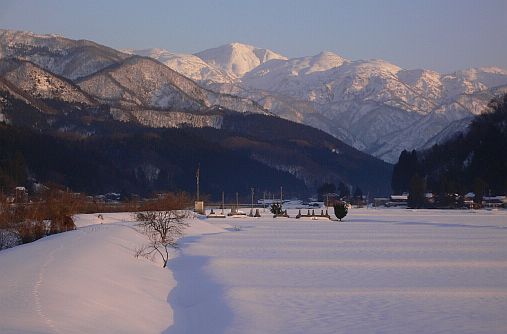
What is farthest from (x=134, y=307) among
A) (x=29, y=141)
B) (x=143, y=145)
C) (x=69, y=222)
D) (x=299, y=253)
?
(x=143, y=145)

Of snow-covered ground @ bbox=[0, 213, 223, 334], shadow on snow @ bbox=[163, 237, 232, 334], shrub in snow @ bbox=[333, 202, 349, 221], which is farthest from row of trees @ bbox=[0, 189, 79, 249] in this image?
shrub in snow @ bbox=[333, 202, 349, 221]

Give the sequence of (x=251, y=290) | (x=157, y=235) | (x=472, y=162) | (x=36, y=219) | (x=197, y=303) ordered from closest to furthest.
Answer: (x=197, y=303)
(x=251, y=290)
(x=157, y=235)
(x=36, y=219)
(x=472, y=162)

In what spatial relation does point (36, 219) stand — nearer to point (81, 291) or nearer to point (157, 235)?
point (157, 235)

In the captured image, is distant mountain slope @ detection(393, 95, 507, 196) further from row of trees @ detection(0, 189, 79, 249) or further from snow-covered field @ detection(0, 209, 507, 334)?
snow-covered field @ detection(0, 209, 507, 334)

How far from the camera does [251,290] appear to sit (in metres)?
22.5

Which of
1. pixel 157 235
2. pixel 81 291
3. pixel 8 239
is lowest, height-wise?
pixel 81 291

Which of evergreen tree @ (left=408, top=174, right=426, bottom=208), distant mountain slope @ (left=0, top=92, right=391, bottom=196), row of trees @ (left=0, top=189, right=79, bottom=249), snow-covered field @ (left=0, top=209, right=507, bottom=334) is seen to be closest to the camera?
snow-covered field @ (left=0, top=209, right=507, bottom=334)

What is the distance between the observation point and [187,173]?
160 meters

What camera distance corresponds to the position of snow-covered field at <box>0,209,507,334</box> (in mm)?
16906

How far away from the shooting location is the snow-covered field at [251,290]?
16.9 m

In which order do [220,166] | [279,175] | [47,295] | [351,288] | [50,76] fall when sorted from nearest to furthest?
[47,295] → [351,288] → [220,166] → [279,175] → [50,76]

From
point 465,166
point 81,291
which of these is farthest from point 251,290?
point 465,166

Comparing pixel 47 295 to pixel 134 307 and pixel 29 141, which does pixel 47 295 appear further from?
pixel 29 141

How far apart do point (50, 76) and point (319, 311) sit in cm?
19030
